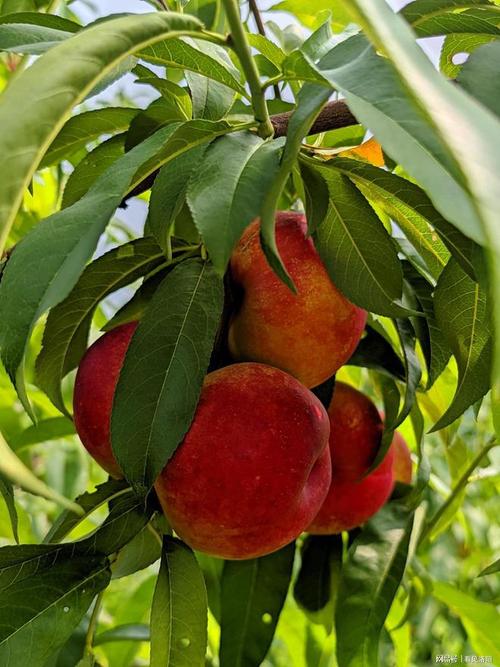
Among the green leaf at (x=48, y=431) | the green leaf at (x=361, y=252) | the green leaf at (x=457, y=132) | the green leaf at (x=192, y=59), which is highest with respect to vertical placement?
the green leaf at (x=457, y=132)

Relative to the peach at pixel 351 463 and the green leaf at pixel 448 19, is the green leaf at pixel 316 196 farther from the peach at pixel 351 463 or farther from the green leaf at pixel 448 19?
the peach at pixel 351 463

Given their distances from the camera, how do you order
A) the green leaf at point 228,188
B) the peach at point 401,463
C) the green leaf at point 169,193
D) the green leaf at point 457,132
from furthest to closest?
the peach at point 401,463, the green leaf at point 169,193, the green leaf at point 228,188, the green leaf at point 457,132

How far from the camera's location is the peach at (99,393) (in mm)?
762

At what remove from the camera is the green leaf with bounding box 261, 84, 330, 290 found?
434 millimetres

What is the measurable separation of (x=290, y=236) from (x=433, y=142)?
384mm

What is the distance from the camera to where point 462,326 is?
67 cm

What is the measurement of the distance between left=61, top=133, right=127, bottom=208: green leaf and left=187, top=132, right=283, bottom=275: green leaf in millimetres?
247

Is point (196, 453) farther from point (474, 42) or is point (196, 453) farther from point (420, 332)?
point (474, 42)

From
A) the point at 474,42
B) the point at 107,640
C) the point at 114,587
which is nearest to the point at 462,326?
the point at 474,42

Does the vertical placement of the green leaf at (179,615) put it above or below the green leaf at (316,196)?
below

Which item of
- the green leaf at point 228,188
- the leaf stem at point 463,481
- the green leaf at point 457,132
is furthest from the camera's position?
the leaf stem at point 463,481

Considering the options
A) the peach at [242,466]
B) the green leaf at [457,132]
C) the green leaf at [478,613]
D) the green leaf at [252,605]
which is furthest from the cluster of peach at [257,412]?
the green leaf at [478,613]

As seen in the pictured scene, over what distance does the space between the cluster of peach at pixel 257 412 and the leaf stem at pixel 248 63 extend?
4.2 inches

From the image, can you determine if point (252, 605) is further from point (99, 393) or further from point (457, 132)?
point (457, 132)
